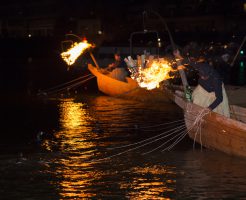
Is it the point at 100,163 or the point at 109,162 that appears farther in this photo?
the point at 109,162

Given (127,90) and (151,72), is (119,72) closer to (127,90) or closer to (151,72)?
(127,90)

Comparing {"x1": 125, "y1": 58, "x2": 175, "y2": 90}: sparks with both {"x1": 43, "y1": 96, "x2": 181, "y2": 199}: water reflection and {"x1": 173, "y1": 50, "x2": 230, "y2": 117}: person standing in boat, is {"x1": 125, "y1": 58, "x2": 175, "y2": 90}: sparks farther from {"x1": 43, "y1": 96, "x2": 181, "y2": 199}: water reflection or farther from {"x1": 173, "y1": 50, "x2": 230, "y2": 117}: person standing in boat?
{"x1": 173, "y1": 50, "x2": 230, "y2": 117}: person standing in boat

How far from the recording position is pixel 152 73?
18.6m

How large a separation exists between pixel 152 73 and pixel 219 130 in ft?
11.5

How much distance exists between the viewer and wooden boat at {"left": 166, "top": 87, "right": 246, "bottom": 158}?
A: 48.9 ft

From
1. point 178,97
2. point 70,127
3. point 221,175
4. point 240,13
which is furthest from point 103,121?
point 240,13

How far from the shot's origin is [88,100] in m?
30.5

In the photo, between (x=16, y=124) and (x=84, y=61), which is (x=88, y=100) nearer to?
(x=16, y=124)

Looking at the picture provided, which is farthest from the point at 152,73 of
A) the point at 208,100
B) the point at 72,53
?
the point at 72,53

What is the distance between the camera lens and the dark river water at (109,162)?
13.5 metres

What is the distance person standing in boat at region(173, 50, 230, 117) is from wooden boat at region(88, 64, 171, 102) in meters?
10.2

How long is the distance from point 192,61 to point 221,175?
2924mm

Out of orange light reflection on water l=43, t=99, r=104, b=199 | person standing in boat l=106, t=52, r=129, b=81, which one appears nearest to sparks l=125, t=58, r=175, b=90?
orange light reflection on water l=43, t=99, r=104, b=199

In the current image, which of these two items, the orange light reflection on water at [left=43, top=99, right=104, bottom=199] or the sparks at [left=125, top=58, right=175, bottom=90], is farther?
the sparks at [left=125, top=58, right=175, bottom=90]
